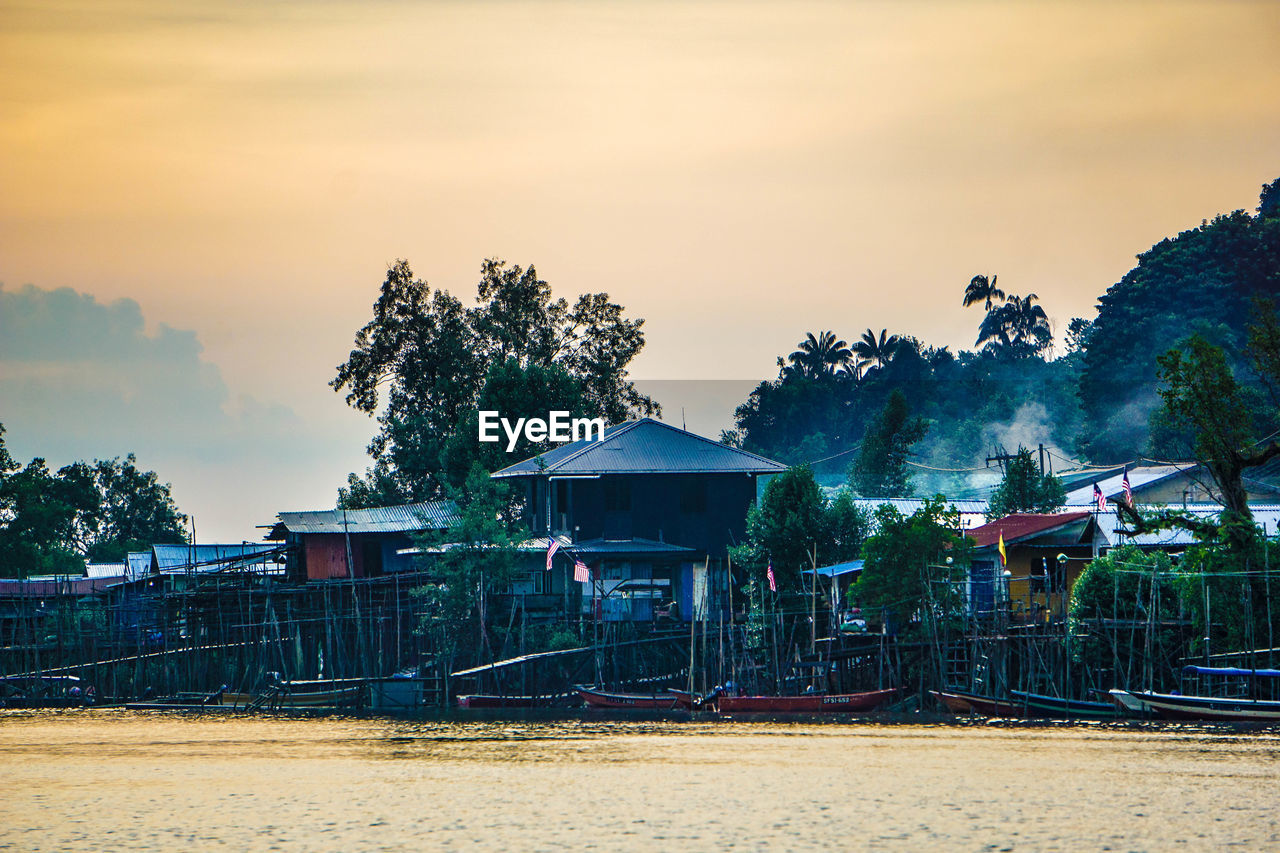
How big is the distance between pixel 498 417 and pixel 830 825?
44600 mm

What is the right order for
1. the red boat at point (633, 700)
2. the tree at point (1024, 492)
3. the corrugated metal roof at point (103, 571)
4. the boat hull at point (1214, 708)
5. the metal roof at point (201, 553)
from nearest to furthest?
the boat hull at point (1214, 708)
the red boat at point (633, 700)
the tree at point (1024, 492)
the metal roof at point (201, 553)
the corrugated metal roof at point (103, 571)

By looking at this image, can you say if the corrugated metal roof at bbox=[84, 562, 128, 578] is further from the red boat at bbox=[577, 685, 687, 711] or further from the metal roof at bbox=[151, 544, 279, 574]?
the red boat at bbox=[577, 685, 687, 711]

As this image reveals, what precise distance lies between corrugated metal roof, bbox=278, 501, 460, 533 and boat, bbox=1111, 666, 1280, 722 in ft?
103

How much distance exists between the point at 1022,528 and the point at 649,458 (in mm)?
16745

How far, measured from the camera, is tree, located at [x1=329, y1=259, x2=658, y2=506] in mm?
75000

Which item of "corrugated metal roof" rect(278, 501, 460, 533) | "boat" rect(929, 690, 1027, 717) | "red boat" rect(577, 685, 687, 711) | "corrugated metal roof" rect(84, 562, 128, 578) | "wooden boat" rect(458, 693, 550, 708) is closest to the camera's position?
"boat" rect(929, 690, 1027, 717)

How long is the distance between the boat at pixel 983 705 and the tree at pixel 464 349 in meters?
37.5

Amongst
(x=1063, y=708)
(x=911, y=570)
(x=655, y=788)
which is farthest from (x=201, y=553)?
(x=655, y=788)

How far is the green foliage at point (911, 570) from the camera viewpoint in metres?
41.7

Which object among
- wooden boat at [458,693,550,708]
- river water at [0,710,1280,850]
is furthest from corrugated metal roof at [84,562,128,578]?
river water at [0,710,1280,850]

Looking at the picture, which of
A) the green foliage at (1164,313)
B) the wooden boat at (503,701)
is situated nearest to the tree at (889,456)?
the green foliage at (1164,313)

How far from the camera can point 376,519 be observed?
212 feet

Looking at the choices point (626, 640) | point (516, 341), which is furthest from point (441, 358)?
point (626, 640)

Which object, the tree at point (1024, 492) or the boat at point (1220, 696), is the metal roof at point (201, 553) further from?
the boat at point (1220, 696)
